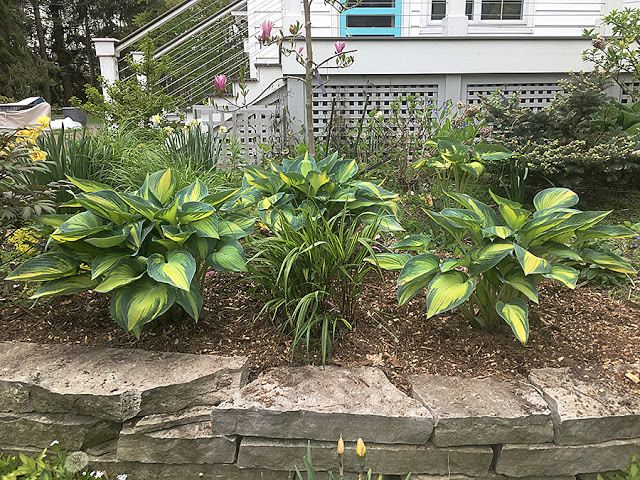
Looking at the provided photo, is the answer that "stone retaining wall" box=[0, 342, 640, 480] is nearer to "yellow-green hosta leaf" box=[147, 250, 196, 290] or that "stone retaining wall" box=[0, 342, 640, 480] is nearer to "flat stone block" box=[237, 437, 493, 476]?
"flat stone block" box=[237, 437, 493, 476]

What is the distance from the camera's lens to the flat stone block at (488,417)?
1.57m

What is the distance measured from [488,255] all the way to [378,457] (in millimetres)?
790

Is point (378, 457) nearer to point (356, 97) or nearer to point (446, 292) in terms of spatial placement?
point (446, 292)

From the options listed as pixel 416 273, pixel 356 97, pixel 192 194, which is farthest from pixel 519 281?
→ pixel 356 97

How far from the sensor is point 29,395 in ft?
5.70

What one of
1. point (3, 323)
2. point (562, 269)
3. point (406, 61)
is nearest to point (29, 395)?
point (3, 323)

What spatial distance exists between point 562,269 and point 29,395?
6.41 ft

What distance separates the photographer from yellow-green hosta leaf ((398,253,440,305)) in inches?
70.6

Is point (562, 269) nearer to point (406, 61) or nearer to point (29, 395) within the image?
point (29, 395)

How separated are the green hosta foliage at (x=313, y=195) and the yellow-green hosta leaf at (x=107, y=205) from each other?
0.61 meters

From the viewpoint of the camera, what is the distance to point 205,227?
1860mm

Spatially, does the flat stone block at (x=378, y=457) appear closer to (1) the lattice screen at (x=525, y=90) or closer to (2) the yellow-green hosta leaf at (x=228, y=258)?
(2) the yellow-green hosta leaf at (x=228, y=258)

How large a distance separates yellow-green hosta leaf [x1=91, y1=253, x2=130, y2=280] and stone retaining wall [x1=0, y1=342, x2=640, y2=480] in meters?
0.37

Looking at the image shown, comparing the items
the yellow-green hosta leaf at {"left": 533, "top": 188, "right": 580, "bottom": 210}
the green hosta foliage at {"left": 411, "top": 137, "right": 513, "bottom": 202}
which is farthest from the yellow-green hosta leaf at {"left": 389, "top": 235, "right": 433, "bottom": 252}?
the green hosta foliage at {"left": 411, "top": 137, "right": 513, "bottom": 202}
